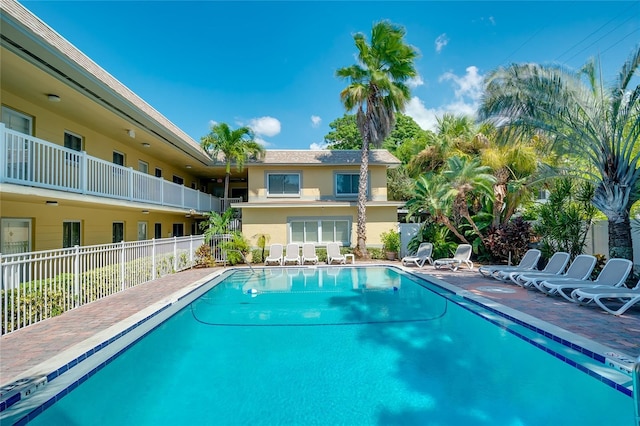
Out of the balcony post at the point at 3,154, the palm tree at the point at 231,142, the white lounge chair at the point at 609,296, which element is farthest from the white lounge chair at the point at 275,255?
the white lounge chair at the point at 609,296

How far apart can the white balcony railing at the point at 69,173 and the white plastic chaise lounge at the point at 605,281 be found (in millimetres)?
14226

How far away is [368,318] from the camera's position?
334 inches

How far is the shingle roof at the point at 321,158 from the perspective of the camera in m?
20.2

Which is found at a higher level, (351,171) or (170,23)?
(170,23)

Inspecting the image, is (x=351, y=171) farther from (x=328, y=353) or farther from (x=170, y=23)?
(x=328, y=353)

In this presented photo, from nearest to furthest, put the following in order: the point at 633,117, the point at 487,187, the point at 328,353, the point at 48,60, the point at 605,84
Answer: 1. the point at 328,353
2. the point at 48,60
3. the point at 633,117
4. the point at 605,84
5. the point at 487,187


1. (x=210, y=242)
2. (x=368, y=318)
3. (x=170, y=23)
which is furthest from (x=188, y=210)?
(x=368, y=318)

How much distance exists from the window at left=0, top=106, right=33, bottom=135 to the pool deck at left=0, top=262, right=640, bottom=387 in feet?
19.5

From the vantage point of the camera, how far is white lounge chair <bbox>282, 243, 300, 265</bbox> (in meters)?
17.7

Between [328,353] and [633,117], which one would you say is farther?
[633,117]

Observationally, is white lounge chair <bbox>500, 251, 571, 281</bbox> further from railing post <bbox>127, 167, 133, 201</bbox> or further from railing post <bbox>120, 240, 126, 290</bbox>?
railing post <bbox>127, 167, 133, 201</bbox>

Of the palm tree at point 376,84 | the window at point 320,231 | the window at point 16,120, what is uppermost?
the palm tree at point 376,84

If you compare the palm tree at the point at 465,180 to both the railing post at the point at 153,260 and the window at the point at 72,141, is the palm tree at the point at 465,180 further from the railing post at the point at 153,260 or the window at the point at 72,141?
the window at the point at 72,141

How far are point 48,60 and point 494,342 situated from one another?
1194 cm
